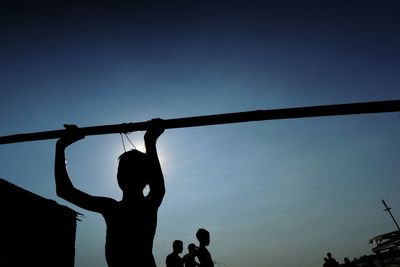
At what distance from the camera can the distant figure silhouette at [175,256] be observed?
999 centimetres

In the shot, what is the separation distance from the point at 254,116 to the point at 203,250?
662 cm

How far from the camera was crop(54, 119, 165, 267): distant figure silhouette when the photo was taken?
1.83 metres

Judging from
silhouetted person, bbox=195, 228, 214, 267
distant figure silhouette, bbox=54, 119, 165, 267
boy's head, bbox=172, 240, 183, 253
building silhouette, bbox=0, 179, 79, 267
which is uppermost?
building silhouette, bbox=0, 179, 79, 267

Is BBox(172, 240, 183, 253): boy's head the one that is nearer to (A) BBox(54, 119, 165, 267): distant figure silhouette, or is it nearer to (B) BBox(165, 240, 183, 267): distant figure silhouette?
(B) BBox(165, 240, 183, 267): distant figure silhouette

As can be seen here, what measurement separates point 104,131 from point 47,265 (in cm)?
1455

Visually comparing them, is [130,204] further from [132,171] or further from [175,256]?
[175,256]

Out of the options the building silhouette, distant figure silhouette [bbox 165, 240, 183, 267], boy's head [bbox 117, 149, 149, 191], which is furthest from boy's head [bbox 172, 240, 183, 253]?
boy's head [bbox 117, 149, 149, 191]

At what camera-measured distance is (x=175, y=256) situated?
10.3 metres

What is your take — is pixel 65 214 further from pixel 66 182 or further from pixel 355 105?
pixel 355 105

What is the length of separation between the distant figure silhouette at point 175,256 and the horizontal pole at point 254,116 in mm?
8624

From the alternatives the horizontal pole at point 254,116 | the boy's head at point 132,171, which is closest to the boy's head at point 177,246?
the horizontal pole at point 254,116

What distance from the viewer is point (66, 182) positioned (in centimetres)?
215

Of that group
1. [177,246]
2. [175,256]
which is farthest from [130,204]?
[177,246]

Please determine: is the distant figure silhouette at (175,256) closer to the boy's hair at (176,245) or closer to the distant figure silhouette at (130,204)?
the boy's hair at (176,245)
